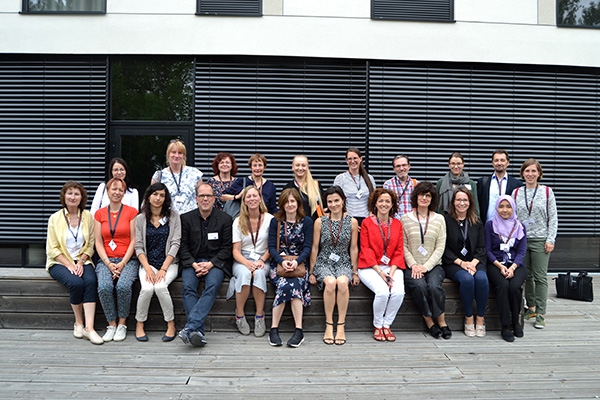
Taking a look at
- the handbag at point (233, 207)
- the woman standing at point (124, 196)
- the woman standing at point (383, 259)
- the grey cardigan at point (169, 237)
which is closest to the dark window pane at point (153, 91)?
the woman standing at point (124, 196)

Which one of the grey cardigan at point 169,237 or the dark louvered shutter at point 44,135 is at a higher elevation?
the dark louvered shutter at point 44,135

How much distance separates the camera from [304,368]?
3.90 m

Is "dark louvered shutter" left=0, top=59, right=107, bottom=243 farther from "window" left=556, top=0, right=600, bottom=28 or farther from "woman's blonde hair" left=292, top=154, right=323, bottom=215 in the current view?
"window" left=556, top=0, right=600, bottom=28

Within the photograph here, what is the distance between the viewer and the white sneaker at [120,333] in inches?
178

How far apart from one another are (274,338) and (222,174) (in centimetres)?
204

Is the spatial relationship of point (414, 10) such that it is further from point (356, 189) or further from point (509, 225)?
point (509, 225)

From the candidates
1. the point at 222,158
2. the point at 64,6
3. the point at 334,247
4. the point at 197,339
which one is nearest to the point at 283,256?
the point at 334,247

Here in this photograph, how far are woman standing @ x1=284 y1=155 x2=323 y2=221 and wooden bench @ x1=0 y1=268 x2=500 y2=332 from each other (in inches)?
36.1

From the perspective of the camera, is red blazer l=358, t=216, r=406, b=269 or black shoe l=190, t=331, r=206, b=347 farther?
red blazer l=358, t=216, r=406, b=269

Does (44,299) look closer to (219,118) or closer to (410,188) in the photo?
(219,118)

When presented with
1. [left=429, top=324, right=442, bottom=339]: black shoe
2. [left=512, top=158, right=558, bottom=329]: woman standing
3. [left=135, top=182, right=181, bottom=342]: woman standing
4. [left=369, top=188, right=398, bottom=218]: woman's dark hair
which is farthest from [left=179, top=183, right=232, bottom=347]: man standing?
[left=512, top=158, right=558, bottom=329]: woman standing

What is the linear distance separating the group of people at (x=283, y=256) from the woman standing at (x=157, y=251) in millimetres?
11

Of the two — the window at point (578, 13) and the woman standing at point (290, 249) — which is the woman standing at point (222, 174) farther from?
the window at point (578, 13)

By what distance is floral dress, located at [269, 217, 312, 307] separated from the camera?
4.60m
